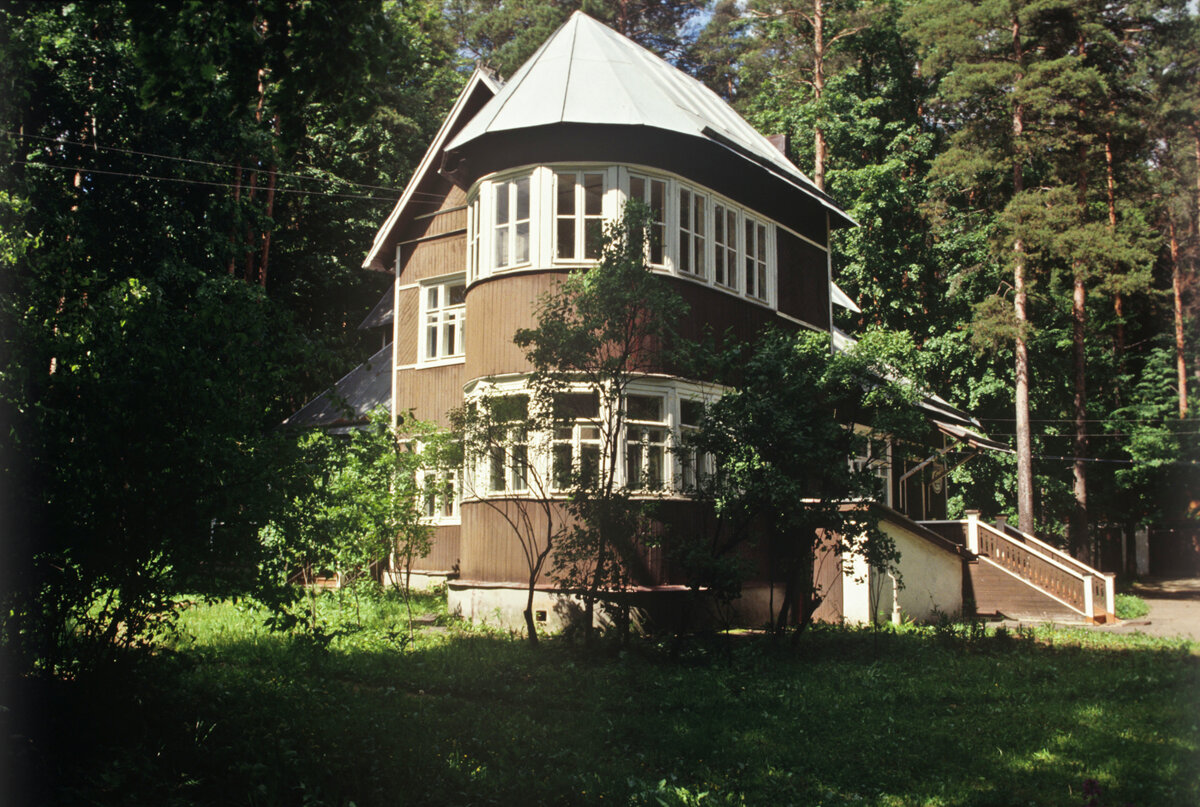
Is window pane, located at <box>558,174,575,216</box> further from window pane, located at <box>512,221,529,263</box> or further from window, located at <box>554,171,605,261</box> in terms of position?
window pane, located at <box>512,221,529,263</box>

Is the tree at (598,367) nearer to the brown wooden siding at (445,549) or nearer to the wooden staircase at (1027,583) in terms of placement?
the brown wooden siding at (445,549)

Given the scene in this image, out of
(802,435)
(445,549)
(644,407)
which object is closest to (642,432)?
(644,407)

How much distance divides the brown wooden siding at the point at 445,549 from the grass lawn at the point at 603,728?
824 centimetres

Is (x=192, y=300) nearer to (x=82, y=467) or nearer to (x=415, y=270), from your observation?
(x=82, y=467)

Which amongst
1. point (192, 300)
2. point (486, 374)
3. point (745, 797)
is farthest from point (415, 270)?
point (745, 797)

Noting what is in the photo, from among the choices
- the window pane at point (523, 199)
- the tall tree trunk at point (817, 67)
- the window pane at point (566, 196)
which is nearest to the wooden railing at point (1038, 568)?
the window pane at point (566, 196)

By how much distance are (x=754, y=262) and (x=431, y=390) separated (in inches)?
298

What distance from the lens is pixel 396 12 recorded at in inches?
1316

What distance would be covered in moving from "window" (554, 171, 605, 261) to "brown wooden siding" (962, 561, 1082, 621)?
1286cm

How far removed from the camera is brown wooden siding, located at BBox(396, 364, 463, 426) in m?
22.5

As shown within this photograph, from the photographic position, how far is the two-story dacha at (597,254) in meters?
16.6

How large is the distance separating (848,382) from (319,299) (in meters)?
24.7

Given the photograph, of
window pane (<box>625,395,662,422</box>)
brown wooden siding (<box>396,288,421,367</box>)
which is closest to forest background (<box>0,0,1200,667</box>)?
brown wooden siding (<box>396,288,421,367</box>)

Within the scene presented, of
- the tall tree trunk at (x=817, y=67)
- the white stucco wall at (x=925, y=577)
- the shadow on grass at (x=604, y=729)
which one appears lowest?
the shadow on grass at (x=604, y=729)
